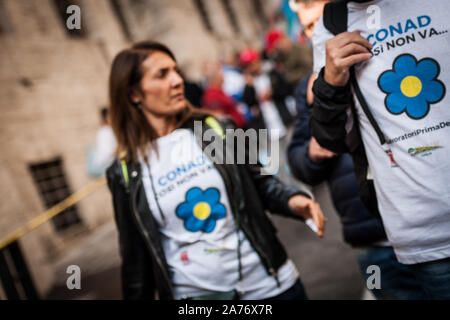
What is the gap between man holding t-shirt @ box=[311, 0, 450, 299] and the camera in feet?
3.13

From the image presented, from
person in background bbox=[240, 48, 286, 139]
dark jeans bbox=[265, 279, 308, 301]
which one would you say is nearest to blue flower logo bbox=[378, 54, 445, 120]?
dark jeans bbox=[265, 279, 308, 301]

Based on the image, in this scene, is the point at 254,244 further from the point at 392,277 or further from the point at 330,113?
the point at 330,113

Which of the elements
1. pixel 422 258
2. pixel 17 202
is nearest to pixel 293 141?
pixel 422 258

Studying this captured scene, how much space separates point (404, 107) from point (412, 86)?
71mm

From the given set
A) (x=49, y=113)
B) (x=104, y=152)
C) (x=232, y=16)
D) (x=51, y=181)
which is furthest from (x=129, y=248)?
(x=232, y=16)

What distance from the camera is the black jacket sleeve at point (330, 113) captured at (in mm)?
1099

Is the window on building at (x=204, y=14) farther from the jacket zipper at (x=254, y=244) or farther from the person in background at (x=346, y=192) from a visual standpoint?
the jacket zipper at (x=254, y=244)

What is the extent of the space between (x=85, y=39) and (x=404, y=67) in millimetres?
Answer: 9355

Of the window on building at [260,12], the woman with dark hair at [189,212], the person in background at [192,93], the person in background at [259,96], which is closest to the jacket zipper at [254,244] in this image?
the woman with dark hair at [189,212]

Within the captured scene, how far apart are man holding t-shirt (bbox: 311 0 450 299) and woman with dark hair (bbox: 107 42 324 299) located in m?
0.48

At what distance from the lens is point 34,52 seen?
756 centimetres
